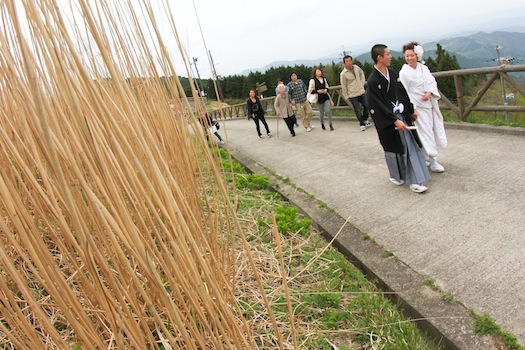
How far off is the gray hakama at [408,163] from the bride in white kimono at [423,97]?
26cm

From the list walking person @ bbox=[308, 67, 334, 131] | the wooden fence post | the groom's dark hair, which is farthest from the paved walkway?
walking person @ bbox=[308, 67, 334, 131]

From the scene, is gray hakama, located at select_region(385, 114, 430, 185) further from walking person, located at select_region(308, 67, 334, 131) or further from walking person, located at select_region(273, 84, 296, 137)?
walking person, located at select_region(273, 84, 296, 137)

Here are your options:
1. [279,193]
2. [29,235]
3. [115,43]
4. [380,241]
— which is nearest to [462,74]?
[279,193]

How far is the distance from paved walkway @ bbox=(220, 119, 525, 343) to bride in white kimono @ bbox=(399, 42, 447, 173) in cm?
37

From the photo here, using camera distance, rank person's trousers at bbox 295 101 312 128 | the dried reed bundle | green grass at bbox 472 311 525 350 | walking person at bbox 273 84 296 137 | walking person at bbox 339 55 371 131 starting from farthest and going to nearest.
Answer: person's trousers at bbox 295 101 312 128, walking person at bbox 273 84 296 137, walking person at bbox 339 55 371 131, green grass at bbox 472 311 525 350, the dried reed bundle

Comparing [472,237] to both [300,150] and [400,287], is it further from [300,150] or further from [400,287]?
[300,150]

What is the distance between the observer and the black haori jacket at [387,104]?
12.4ft

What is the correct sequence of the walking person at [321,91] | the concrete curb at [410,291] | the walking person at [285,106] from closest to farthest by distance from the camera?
the concrete curb at [410,291] → the walking person at [321,91] → the walking person at [285,106]

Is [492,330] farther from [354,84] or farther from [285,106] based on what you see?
[285,106]

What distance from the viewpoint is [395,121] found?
3.71m

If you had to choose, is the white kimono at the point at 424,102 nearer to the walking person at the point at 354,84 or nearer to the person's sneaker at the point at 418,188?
the person's sneaker at the point at 418,188

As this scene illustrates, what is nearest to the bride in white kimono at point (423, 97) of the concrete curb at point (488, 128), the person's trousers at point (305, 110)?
the concrete curb at point (488, 128)

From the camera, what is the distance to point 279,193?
4.29 metres

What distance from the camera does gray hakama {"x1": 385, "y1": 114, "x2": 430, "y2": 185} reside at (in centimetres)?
364
